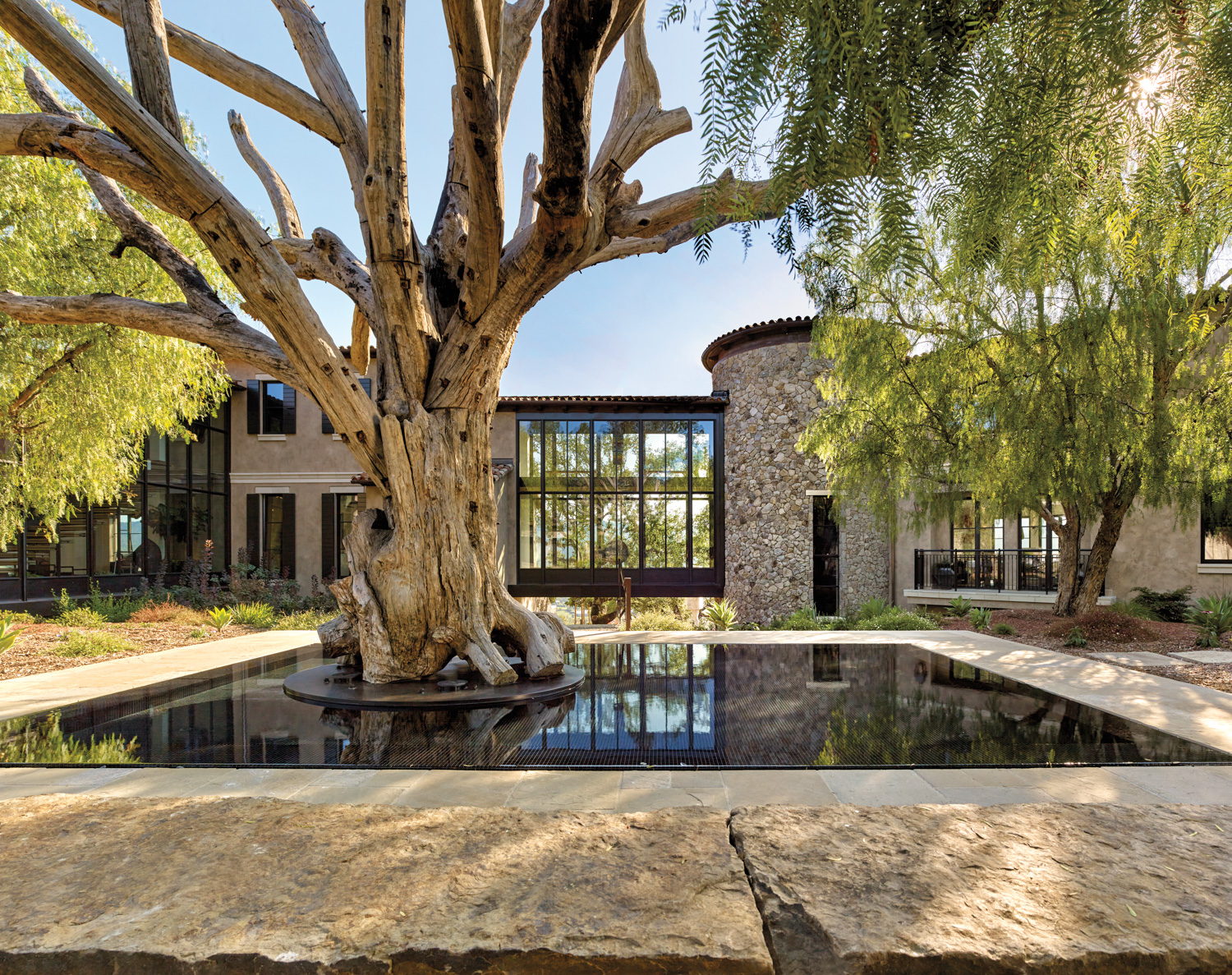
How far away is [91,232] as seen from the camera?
24.7 ft

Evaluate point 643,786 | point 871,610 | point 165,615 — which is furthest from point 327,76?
point 871,610

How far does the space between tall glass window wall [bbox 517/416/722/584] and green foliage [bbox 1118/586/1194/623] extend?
25.4ft

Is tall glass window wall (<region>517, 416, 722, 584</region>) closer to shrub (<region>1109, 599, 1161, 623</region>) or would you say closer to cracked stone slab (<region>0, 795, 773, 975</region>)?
shrub (<region>1109, 599, 1161, 623</region>)

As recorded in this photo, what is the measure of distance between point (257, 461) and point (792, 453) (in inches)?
478

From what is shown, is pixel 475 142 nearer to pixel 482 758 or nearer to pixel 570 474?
pixel 482 758

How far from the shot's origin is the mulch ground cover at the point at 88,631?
5.98 metres

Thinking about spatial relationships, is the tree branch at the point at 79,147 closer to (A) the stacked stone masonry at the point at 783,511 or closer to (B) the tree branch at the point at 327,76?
(B) the tree branch at the point at 327,76

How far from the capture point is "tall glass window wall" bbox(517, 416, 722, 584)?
588 inches

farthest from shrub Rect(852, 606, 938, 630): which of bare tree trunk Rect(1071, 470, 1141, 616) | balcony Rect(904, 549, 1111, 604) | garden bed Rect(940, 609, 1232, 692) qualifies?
balcony Rect(904, 549, 1111, 604)

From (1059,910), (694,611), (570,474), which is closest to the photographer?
(1059,910)

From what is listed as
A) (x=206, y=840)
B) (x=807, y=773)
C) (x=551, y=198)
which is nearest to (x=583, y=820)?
(x=206, y=840)

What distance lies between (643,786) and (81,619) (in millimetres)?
9504

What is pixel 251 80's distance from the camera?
4879 millimetres

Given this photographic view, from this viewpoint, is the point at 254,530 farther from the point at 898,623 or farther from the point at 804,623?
the point at 898,623
